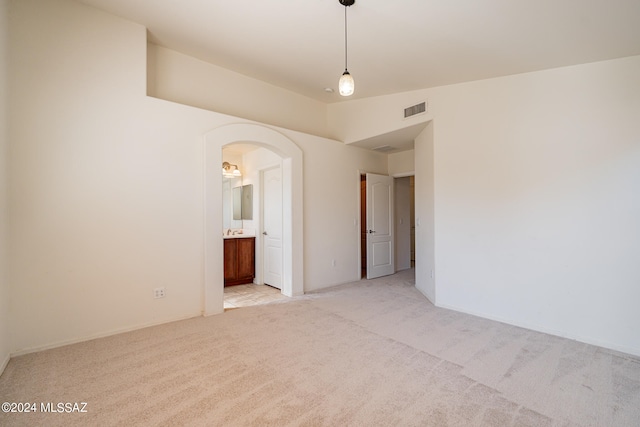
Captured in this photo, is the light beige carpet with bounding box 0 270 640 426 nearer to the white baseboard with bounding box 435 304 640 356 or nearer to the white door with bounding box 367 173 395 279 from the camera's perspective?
the white baseboard with bounding box 435 304 640 356

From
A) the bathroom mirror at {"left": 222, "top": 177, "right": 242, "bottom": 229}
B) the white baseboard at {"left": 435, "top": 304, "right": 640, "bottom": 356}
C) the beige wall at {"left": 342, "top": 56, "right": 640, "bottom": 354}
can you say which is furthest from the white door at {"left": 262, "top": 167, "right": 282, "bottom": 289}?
the white baseboard at {"left": 435, "top": 304, "right": 640, "bottom": 356}

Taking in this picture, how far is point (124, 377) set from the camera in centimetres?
224

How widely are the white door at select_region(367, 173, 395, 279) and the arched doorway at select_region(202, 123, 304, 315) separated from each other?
1.69m

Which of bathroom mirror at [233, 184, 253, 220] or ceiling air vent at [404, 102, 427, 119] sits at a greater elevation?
ceiling air vent at [404, 102, 427, 119]

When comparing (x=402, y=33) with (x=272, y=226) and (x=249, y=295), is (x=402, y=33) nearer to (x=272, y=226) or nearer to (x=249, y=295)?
(x=272, y=226)

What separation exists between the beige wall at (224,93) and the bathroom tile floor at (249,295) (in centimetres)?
282

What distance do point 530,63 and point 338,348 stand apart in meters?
3.57

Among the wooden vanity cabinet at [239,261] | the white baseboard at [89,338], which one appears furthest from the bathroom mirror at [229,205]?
the white baseboard at [89,338]

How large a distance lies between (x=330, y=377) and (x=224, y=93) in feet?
13.0

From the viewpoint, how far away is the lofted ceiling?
241 centimetres

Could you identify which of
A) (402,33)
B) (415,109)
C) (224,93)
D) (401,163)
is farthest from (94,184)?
(401,163)

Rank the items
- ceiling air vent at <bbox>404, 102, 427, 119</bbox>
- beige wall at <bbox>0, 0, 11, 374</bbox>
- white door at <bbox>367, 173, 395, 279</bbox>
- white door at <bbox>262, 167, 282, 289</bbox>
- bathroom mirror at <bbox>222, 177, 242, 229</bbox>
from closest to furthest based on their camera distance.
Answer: beige wall at <bbox>0, 0, 11, 374</bbox>, ceiling air vent at <bbox>404, 102, 427, 119</bbox>, white door at <bbox>262, 167, 282, 289</bbox>, white door at <bbox>367, 173, 395, 279</bbox>, bathroom mirror at <bbox>222, 177, 242, 229</bbox>

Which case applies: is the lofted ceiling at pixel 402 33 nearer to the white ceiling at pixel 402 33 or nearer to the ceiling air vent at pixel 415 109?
the white ceiling at pixel 402 33

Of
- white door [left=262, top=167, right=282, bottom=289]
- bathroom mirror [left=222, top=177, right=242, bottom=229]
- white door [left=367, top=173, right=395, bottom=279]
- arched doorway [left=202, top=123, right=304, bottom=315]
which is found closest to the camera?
arched doorway [left=202, top=123, right=304, bottom=315]
